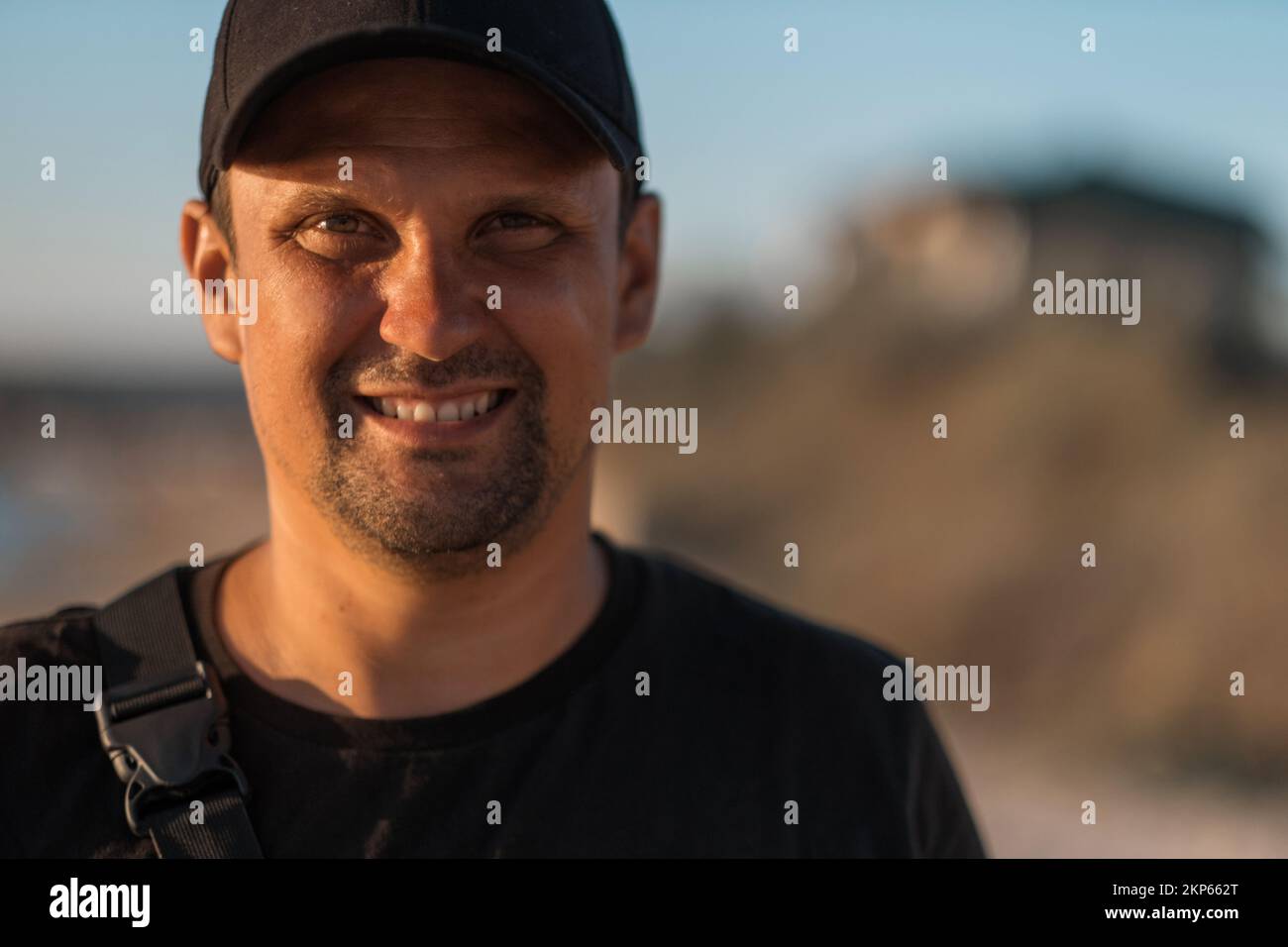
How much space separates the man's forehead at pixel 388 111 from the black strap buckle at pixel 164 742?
3.61 ft

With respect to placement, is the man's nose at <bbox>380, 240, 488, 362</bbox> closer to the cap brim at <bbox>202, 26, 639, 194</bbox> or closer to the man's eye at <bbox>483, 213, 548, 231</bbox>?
the man's eye at <bbox>483, 213, 548, 231</bbox>

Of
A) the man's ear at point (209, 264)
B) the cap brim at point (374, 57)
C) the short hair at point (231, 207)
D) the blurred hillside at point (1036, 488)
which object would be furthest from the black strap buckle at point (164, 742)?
the blurred hillside at point (1036, 488)

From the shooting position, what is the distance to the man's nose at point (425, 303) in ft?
8.29

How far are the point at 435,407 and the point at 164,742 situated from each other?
0.84m

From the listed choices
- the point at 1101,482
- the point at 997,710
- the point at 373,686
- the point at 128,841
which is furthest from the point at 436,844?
the point at 1101,482

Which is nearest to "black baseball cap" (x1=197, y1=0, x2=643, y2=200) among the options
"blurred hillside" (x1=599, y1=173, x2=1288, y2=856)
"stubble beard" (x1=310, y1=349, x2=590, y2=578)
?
"stubble beard" (x1=310, y1=349, x2=590, y2=578)

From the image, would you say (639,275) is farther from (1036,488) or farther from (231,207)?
(1036,488)

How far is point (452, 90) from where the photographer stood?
2.57 m

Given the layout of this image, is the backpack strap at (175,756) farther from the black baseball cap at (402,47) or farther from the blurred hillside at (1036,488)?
the blurred hillside at (1036,488)

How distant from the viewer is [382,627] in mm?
2799

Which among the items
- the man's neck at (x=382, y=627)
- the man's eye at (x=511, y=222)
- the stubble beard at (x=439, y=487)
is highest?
the man's eye at (x=511, y=222)

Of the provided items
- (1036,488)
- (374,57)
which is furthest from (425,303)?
(1036,488)

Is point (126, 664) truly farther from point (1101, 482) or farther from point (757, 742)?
point (1101, 482)
